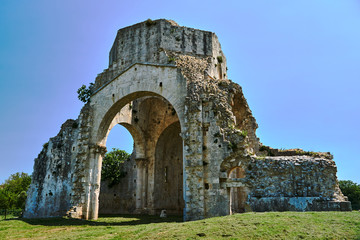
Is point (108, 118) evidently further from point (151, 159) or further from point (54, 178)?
point (151, 159)

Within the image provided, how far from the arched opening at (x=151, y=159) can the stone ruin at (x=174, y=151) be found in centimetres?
9

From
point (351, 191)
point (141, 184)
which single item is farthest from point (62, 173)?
point (351, 191)

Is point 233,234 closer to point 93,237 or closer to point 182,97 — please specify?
point 93,237

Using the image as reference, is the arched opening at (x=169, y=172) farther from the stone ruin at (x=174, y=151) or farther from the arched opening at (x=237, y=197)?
the arched opening at (x=237, y=197)

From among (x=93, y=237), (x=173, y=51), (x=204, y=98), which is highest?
(x=173, y=51)

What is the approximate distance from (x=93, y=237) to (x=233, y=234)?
4786 millimetres

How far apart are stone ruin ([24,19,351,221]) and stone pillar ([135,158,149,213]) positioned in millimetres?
80

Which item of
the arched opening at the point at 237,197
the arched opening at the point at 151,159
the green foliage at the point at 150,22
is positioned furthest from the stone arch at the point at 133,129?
the arched opening at the point at 237,197

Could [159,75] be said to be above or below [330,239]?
above

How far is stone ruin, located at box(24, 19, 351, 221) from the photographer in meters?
12.5

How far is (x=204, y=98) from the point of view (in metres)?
15.5

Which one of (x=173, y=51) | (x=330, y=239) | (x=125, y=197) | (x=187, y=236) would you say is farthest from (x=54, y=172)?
(x=330, y=239)

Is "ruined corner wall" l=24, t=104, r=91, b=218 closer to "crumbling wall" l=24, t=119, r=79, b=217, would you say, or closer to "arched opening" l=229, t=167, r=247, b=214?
"crumbling wall" l=24, t=119, r=79, b=217

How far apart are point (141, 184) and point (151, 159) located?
89.4 inches
